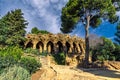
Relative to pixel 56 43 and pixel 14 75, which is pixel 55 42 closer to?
pixel 56 43

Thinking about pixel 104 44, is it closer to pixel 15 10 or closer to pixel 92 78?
pixel 15 10

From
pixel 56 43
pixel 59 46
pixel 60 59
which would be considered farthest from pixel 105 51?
pixel 59 46

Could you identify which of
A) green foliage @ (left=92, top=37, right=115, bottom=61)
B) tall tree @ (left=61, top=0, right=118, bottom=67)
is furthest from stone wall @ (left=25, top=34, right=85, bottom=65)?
tall tree @ (left=61, top=0, right=118, bottom=67)

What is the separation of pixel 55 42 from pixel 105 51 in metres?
9.85

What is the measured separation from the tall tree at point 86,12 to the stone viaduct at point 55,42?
13.4 metres

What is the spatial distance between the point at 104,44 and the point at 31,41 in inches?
555

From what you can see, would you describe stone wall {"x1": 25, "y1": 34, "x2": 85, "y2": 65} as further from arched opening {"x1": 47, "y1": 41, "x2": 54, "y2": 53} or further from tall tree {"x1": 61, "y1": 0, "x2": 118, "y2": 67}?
tall tree {"x1": 61, "y1": 0, "x2": 118, "y2": 67}

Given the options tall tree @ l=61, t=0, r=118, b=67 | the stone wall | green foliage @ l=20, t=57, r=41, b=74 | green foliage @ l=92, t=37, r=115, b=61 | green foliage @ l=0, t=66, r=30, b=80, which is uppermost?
tall tree @ l=61, t=0, r=118, b=67

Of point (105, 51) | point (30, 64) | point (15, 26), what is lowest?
point (30, 64)

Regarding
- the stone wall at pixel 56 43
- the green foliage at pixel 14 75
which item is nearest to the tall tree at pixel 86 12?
the stone wall at pixel 56 43

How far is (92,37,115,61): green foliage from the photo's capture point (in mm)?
42753

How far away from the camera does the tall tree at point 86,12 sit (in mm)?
30603

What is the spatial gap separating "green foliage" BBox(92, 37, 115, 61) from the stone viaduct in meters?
3.57

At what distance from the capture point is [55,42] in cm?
4706
